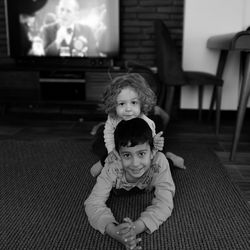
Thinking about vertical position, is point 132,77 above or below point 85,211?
above

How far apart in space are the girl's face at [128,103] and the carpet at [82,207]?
14.3 inches

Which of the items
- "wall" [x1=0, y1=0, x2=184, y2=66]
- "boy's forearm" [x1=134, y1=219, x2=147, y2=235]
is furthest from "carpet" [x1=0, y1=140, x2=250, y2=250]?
"wall" [x1=0, y1=0, x2=184, y2=66]

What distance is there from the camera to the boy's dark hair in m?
1.30

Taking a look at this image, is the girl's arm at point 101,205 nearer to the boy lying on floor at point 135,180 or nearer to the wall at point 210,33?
the boy lying on floor at point 135,180

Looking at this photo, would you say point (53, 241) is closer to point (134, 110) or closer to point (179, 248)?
point (179, 248)

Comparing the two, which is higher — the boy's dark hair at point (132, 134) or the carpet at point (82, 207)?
the boy's dark hair at point (132, 134)

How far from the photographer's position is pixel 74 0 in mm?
3238

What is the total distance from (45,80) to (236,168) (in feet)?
6.34

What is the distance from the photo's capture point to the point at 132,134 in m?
1.31

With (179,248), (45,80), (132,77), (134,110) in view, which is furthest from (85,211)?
(45,80)

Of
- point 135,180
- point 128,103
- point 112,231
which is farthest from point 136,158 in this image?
point 128,103

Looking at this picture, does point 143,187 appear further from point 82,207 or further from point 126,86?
point 126,86

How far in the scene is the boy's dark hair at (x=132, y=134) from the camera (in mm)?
1304

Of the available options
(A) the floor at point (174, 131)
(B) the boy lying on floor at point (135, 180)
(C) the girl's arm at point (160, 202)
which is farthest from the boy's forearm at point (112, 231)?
(A) the floor at point (174, 131)
